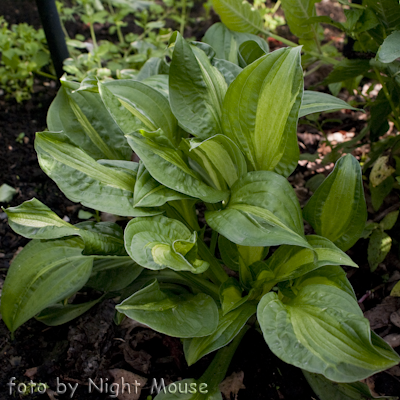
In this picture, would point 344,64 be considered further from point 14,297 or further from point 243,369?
point 14,297

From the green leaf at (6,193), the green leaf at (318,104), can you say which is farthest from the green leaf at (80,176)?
the green leaf at (6,193)

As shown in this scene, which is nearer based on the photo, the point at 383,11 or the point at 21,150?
the point at 383,11

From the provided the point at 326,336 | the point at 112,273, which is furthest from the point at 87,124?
the point at 326,336

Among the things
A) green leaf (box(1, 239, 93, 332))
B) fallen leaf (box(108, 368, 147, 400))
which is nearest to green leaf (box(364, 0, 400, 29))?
green leaf (box(1, 239, 93, 332))

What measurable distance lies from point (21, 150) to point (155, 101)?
1117 millimetres

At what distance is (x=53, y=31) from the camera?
6.40 ft

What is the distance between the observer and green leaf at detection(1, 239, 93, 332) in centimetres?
106

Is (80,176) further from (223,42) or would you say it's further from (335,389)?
(335,389)

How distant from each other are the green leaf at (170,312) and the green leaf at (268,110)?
456mm

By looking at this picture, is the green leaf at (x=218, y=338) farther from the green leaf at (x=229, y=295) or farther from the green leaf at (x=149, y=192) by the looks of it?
the green leaf at (x=149, y=192)

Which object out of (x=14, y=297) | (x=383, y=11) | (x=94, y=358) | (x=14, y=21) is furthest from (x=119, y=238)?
(x=14, y=21)

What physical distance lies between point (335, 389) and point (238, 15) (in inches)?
56.3

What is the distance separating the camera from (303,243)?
2.85 ft

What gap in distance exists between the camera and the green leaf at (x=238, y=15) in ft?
5.17
